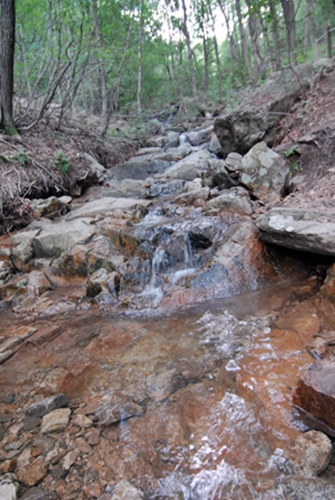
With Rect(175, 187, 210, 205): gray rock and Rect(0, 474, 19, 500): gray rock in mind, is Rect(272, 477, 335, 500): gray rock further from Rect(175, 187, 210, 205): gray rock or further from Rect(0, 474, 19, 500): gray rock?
Rect(175, 187, 210, 205): gray rock

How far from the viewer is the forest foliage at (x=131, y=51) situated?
352 inches

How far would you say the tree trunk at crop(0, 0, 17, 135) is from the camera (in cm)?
686

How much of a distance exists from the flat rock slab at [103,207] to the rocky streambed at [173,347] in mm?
55

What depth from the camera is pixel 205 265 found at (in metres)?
4.79

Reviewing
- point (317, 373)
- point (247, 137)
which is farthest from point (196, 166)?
point (317, 373)

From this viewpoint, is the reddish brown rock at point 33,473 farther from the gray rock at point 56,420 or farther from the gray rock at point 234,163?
the gray rock at point 234,163

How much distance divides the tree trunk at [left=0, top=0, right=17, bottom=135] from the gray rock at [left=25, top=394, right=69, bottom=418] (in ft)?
24.9

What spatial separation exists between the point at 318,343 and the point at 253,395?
89 cm

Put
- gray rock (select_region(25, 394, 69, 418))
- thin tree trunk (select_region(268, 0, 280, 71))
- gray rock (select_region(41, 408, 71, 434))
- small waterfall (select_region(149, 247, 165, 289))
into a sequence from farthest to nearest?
1. thin tree trunk (select_region(268, 0, 280, 71))
2. small waterfall (select_region(149, 247, 165, 289))
3. gray rock (select_region(25, 394, 69, 418))
4. gray rock (select_region(41, 408, 71, 434))

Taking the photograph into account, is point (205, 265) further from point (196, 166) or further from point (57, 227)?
point (196, 166)

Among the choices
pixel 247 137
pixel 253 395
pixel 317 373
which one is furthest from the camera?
pixel 247 137

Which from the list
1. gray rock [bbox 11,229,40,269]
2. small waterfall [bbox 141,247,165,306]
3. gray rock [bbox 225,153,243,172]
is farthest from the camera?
gray rock [bbox 225,153,243,172]

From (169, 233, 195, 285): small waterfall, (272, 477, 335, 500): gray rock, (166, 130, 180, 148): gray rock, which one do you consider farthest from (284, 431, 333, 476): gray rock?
(166, 130, 180, 148): gray rock

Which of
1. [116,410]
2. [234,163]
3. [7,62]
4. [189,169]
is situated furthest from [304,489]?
[7,62]
